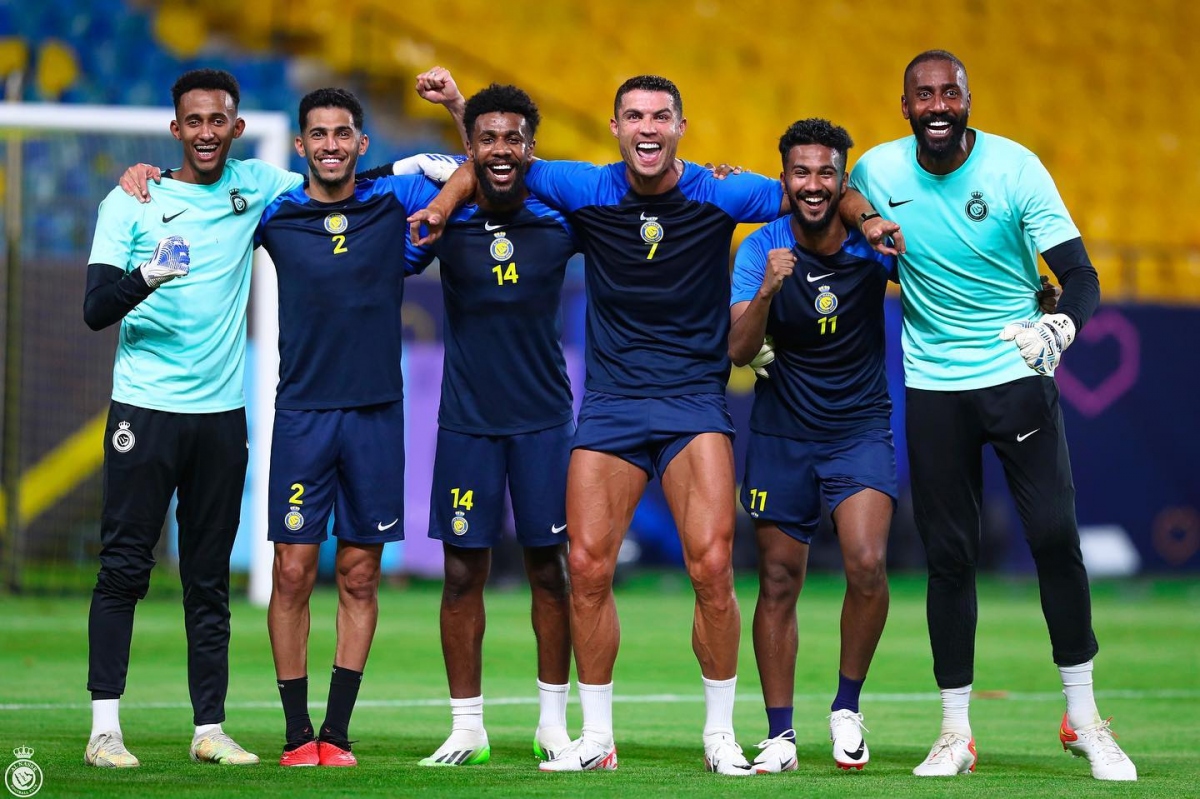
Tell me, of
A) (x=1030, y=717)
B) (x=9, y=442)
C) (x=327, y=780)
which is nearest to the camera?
(x=327, y=780)

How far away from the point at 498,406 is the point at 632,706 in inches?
100

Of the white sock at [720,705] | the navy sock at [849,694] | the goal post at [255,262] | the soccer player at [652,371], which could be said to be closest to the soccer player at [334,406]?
the soccer player at [652,371]

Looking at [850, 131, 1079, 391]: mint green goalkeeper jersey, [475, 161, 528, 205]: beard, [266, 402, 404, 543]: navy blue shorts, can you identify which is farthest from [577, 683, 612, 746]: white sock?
[475, 161, 528, 205]: beard

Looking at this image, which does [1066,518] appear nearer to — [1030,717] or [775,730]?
[775,730]

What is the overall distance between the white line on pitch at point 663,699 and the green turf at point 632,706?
2 cm

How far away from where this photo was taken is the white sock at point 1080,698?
19.1 ft

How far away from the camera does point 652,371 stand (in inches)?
233

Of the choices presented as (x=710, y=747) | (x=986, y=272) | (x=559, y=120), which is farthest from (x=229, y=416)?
(x=559, y=120)

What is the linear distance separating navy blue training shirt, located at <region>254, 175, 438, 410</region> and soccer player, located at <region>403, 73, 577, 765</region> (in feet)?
0.78

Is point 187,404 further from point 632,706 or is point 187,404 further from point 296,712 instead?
point 632,706

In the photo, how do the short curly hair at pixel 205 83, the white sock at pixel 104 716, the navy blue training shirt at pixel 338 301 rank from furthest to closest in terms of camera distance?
the short curly hair at pixel 205 83, the navy blue training shirt at pixel 338 301, the white sock at pixel 104 716

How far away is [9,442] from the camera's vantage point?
1348cm

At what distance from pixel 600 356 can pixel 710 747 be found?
1.51 m

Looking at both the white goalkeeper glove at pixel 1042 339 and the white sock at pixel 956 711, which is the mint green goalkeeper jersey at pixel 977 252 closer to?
the white goalkeeper glove at pixel 1042 339
